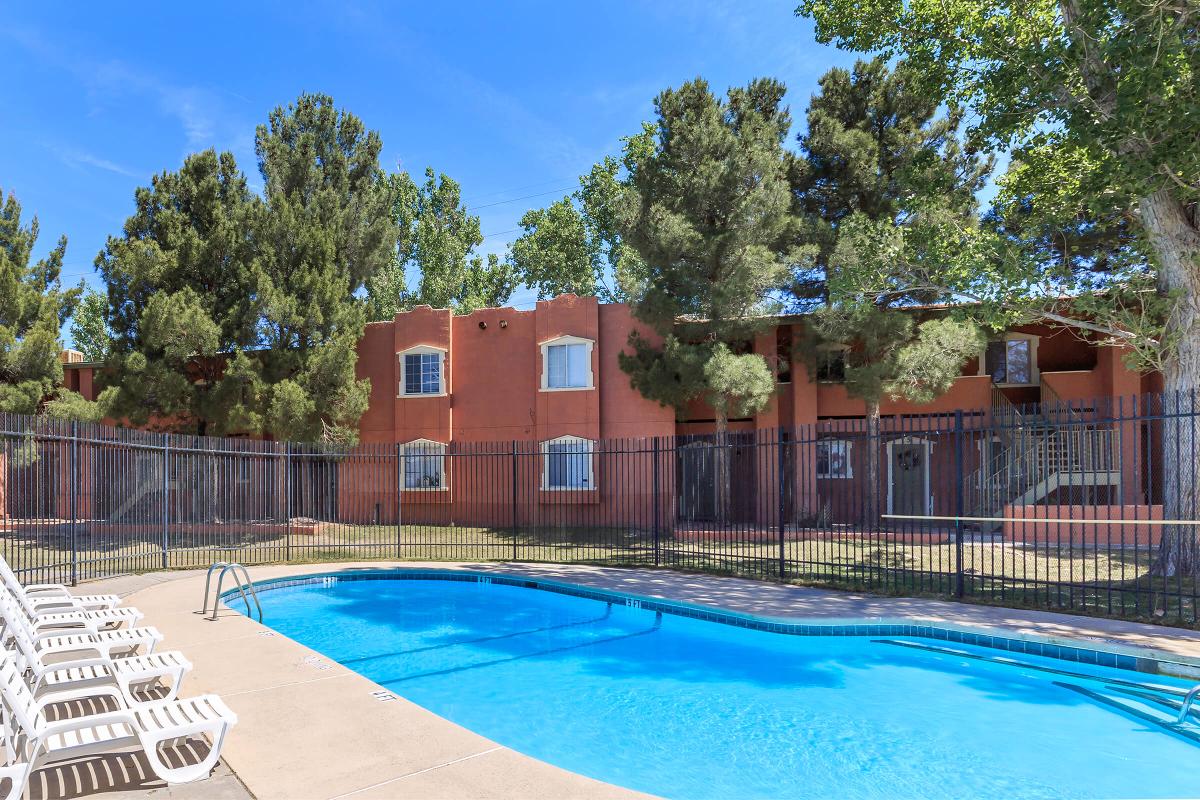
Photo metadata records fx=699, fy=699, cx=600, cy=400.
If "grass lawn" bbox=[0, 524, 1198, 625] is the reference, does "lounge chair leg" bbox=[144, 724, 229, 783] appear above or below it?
above

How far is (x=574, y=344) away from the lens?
68.6ft

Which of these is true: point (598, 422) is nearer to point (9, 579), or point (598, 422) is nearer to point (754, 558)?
point (754, 558)

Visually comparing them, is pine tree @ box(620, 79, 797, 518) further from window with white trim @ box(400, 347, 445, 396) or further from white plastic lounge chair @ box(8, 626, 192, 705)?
white plastic lounge chair @ box(8, 626, 192, 705)

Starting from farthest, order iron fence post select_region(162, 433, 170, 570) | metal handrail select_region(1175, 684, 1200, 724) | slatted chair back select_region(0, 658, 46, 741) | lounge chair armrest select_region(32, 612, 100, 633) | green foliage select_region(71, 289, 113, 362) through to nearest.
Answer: green foliage select_region(71, 289, 113, 362)
iron fence post select_region(162, 433, 170, 570)
lounge chair armrest select_region(32, 612, 100, 633)
metal handrail select_region(1175, 684, 1200, 724)
slatted chair back select_region(0, 658, 46, 741)

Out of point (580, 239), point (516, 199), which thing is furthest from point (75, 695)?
point (516, 199)

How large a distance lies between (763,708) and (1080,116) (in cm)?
871

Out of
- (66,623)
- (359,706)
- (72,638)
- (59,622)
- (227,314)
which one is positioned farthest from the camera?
(227,314)

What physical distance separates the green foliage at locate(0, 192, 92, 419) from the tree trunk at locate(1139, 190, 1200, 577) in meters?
24.4

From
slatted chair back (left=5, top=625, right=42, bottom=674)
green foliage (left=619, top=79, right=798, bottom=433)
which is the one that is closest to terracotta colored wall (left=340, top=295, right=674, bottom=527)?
green foliage (left=619, top=79, right=798, bottom=433)

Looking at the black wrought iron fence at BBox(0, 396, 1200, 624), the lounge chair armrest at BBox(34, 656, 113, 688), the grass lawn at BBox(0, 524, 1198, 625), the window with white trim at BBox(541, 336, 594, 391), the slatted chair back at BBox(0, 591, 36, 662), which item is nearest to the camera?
the lounge chair armrest at BBox(34, 656, 113, 688)

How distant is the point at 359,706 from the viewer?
5180mm

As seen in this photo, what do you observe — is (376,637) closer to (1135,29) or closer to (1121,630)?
(1121,630)

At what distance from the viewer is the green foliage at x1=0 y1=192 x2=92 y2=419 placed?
18.8 meters

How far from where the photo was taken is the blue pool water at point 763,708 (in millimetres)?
4992
